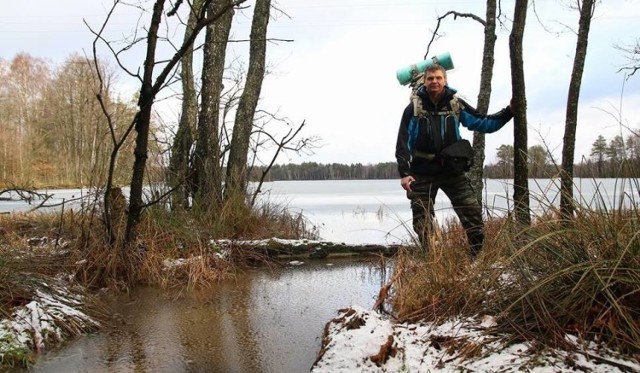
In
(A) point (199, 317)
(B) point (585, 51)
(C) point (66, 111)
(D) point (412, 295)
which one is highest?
(C) point (66, 111)

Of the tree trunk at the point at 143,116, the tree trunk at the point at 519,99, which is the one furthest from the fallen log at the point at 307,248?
the tree trunk at the point at 519,99

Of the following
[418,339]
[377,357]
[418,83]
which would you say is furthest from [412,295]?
[418,83]

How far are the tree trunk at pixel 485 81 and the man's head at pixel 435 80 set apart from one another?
10.9 feet

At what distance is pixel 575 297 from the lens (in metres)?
2.13

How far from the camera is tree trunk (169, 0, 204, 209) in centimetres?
587

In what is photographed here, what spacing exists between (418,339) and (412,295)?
0.56 meters

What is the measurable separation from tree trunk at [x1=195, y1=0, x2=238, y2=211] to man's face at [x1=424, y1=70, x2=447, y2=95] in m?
3.17

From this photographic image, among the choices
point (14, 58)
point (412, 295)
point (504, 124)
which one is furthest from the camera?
point (14, 58)

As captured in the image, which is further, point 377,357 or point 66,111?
point 66,111

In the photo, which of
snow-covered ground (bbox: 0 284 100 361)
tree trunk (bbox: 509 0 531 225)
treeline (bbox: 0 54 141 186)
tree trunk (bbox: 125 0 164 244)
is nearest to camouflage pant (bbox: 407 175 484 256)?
tree trunk (bbox: 509 0 531 225)

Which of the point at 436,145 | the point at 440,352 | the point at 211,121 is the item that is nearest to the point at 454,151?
the point at 436,145

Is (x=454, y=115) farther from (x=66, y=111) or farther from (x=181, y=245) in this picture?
(x=66, y=111)

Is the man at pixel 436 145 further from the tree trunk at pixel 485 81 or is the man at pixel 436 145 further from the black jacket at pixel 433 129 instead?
the tree trunk at pixel 485 81

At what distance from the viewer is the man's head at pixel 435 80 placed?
3.98 m
